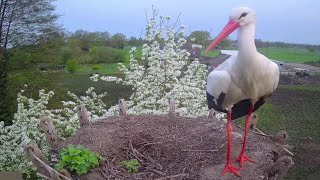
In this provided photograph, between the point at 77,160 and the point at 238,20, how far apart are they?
6.53ft

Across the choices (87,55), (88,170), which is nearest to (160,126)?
(88,170)

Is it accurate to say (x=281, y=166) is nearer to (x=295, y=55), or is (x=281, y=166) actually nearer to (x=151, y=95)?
(x=151, y=95)

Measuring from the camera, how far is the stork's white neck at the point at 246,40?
11.6ft

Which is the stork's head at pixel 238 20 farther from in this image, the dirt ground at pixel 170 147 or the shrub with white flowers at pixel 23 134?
the shrub with white flowers at pixel 23 134

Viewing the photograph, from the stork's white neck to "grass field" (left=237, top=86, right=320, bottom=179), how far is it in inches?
269

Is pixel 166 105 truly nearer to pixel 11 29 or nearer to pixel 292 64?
pixel 11 29

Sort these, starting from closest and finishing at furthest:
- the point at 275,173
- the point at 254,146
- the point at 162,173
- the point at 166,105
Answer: the point at 275,173, the point at 162,173, the point at 254,146, the point at 166,105

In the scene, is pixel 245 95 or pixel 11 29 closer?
pixel 245 95

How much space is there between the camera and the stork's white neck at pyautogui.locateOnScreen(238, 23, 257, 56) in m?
3.53

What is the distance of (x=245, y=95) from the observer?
386 cm

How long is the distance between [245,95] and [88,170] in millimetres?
1691

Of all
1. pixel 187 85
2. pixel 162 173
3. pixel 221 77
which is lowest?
pixel 162 173

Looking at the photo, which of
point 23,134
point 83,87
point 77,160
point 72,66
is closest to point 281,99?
point 83,87

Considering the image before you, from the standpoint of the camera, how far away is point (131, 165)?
439 centimetres
